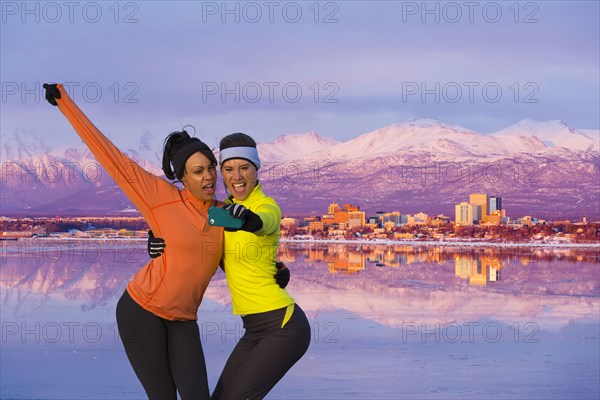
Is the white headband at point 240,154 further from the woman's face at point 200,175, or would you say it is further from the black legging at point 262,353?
the black legging at point 262,353

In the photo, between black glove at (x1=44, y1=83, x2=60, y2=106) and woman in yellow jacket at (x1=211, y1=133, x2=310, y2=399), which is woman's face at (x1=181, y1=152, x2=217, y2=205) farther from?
black glove at (x1=44, y1=83, x2=60, y2=106)

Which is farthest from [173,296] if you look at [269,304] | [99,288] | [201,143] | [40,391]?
[99,288]

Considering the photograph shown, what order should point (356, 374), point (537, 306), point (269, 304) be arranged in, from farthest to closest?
point (537, 306), point (356, 374), point (269, 304)

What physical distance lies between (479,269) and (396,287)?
5469 millimetres

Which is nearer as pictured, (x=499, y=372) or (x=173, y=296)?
(x=173, y=296)

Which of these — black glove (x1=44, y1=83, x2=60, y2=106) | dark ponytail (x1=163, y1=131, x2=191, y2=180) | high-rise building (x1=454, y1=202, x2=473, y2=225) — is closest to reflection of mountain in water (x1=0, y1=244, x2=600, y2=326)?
dark ponytail (x1=163, y1=131, x2=191, y2=180)

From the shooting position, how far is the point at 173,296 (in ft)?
11.7

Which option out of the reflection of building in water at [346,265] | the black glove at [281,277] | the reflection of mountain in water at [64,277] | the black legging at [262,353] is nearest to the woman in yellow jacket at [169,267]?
the black legging at [262,353]

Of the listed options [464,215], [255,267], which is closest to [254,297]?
[255,267]

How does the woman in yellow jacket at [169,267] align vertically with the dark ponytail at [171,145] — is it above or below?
below

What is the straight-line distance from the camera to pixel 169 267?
11.7 feet

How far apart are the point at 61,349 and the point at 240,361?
565 cm

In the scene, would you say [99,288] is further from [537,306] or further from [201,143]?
[201,143]

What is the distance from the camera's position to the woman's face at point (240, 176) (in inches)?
142
